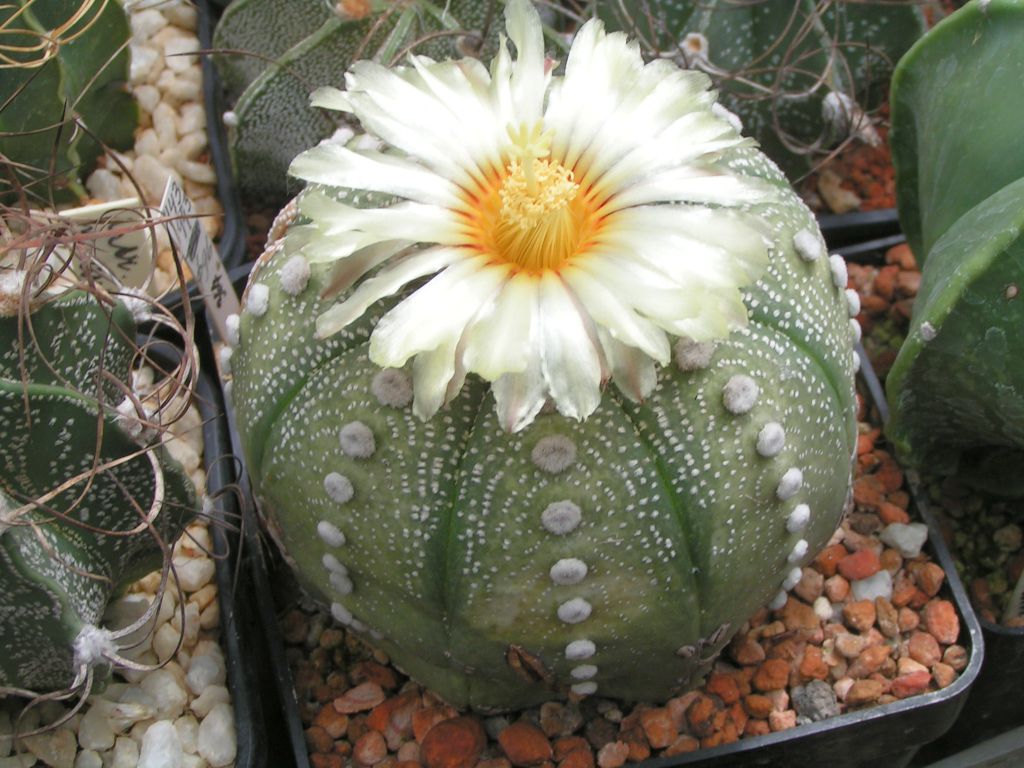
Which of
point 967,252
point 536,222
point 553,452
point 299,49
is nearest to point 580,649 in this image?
point 553,452

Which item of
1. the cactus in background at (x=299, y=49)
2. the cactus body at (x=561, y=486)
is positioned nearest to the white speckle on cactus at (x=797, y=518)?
the cactus body at (x=561, y=486)

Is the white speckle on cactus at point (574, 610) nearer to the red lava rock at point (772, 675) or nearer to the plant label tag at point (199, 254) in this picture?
the red lava rock at point (772, 675)

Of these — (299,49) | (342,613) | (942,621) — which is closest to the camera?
(342,613)

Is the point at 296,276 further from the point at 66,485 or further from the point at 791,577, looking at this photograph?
the point at 791,577

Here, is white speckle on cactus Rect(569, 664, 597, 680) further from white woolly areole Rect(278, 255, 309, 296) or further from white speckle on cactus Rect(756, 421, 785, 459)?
white woolly areole Rect(278, 255, 309, 296)

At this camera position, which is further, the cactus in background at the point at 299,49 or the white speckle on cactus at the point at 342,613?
the cactus in background at the point at 299,49
